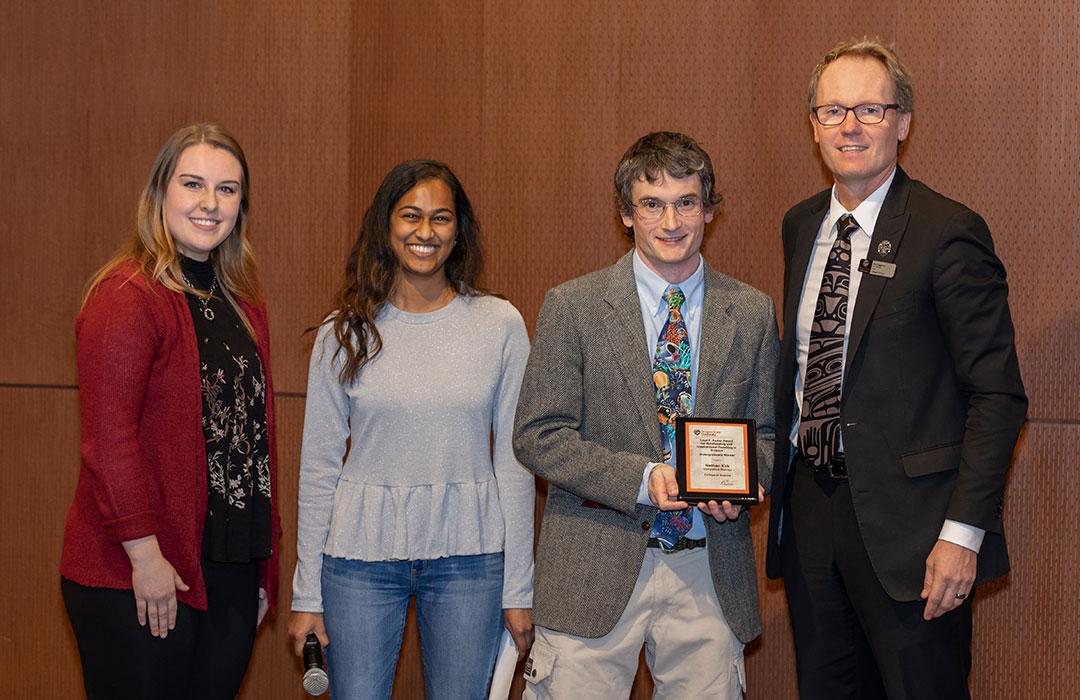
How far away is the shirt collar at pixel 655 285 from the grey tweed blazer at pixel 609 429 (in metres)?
0.03

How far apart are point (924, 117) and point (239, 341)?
215cm

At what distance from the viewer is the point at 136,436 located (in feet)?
7.33

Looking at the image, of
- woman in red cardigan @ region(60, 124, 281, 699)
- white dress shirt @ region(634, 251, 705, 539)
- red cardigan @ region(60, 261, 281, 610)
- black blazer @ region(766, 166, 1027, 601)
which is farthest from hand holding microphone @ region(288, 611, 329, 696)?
black blazer @ region(766, 166, 1027, 601)

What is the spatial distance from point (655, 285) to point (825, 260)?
16.5 inches

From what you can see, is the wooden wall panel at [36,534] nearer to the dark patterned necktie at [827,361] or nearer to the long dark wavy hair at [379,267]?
the long dark wavy hair at [379,267]

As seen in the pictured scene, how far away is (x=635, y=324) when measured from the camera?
8.10 ft

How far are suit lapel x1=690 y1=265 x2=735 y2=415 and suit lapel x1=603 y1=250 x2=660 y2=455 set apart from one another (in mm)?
115

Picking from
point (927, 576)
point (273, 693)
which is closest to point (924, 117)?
point (927, 576)

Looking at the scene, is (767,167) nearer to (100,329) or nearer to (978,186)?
(978,186)

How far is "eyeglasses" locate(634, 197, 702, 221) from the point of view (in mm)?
2494

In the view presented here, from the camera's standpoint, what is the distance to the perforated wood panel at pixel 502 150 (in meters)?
3.15

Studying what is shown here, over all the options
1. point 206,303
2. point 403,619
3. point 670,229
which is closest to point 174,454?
point 206,303

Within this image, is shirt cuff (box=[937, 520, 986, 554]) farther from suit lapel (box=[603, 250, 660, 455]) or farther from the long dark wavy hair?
the long dark wavy hair

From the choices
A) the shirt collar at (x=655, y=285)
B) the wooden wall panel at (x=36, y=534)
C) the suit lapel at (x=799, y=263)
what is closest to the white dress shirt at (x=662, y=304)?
the shirt collar at (x=655, y=285)
